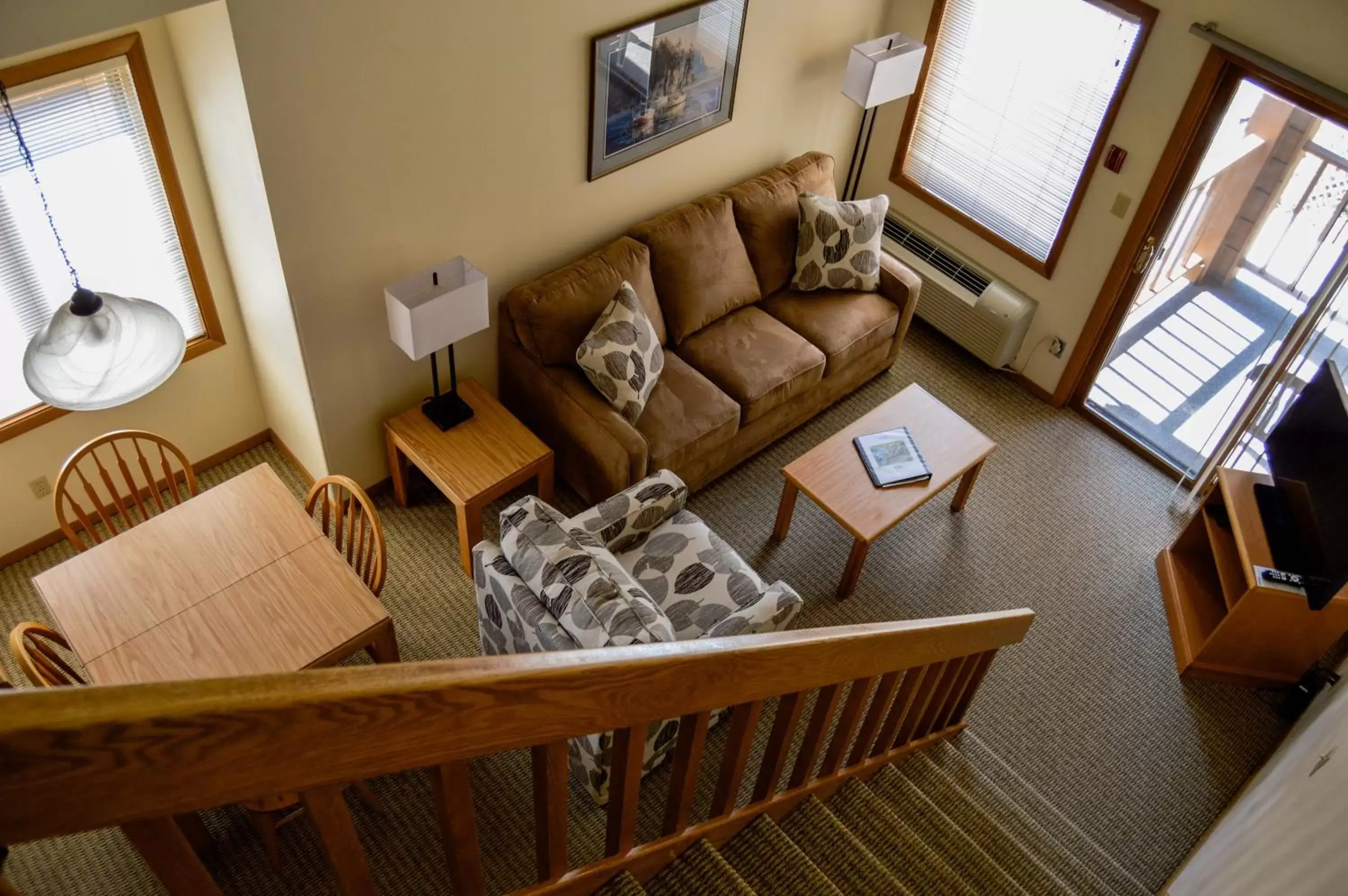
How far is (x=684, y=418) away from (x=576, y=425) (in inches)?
19.0

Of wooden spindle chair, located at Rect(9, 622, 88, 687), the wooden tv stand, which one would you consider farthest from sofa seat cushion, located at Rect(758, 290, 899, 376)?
wooden spindle chair, located at Rect(9, 622, 88, 687)

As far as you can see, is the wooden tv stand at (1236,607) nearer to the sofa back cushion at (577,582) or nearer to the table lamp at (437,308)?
the sofa back cushion at (577,582)

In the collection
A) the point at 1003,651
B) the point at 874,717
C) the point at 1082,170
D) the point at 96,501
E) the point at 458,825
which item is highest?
the point at 458,825

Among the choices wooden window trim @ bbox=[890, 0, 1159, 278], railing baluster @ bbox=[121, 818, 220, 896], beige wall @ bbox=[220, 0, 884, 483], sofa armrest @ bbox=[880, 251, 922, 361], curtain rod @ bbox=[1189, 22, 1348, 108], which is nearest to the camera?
railing baluster @ bbox=[121, 818, 220, 896]

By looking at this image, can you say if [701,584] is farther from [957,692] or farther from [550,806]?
[550,806]

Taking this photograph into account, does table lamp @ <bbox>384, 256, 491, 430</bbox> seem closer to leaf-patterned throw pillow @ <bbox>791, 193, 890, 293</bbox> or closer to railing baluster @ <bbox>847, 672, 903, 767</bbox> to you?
leaf-patterned throw pillow @ <bbox>791, 193, 890, 293</bbox>

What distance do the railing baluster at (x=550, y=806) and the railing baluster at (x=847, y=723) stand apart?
0.80 meters

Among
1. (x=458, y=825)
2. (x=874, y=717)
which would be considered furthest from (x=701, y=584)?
(x=458, y=825)

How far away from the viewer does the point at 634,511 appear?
3.94 metres

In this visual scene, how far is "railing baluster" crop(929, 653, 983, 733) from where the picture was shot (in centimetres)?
336

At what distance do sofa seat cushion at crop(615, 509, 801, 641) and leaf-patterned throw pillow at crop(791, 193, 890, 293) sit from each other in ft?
5.44

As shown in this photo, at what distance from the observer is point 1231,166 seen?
16.3 ft

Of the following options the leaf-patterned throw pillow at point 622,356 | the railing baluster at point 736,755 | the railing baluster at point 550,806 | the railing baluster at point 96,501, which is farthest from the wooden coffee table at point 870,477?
the railing baluster at point 550,806

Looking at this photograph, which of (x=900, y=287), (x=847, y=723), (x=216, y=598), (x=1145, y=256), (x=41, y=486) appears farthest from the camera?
(x=900, y=287)
